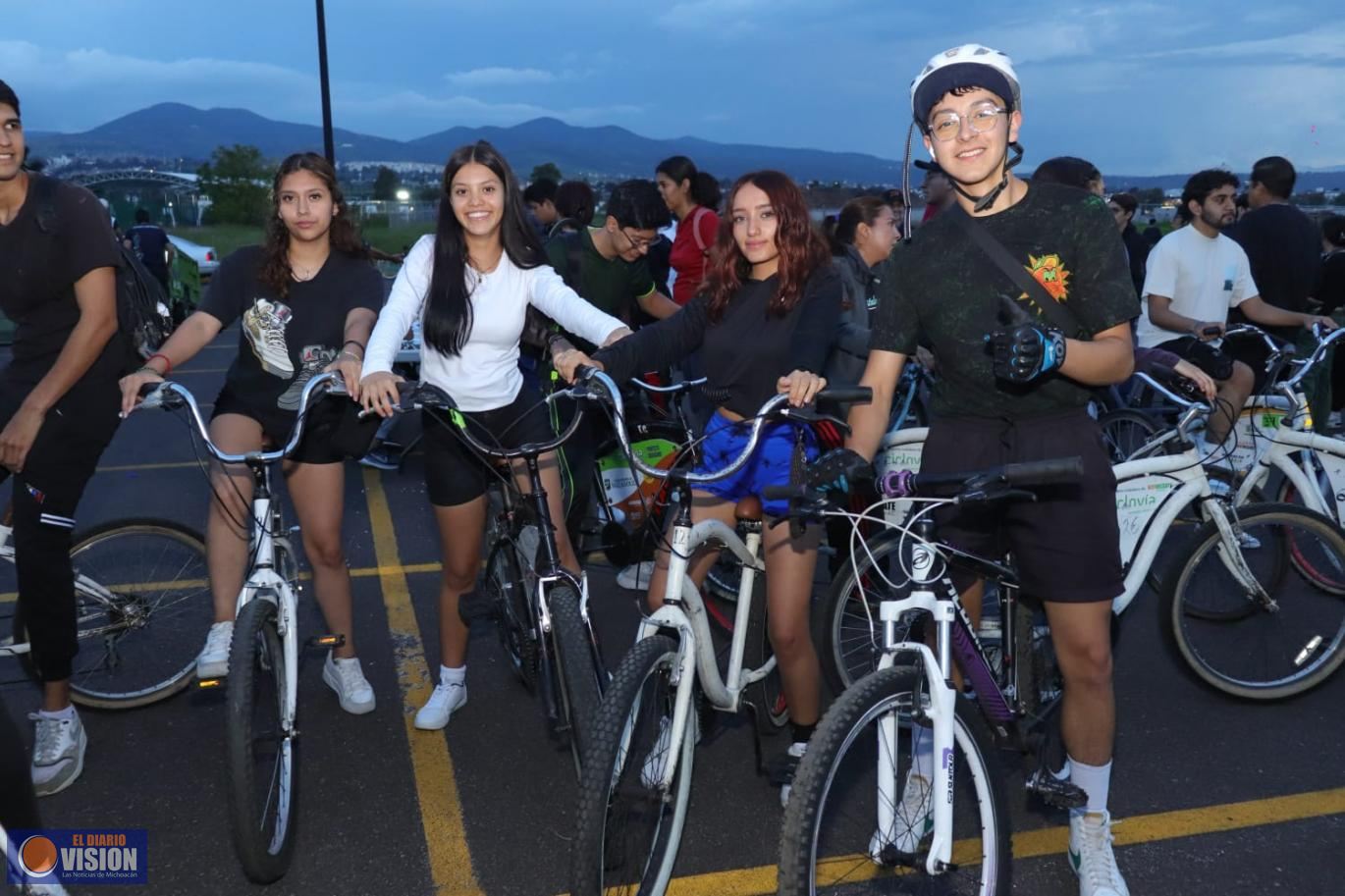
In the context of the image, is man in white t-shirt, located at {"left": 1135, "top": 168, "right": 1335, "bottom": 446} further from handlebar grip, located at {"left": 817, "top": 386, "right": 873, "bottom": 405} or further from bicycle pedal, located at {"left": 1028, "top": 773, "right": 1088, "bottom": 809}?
handlebar grip, located at {"left": 817, "top": 386, "right": 873, "bottom": 405}

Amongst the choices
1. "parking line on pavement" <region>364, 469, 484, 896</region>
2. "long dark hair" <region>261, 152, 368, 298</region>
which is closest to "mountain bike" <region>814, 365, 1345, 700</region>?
"parking line on pavement" <region>364, 469, 484, 896</region>

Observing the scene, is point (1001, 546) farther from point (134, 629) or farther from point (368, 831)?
point (134, 629)

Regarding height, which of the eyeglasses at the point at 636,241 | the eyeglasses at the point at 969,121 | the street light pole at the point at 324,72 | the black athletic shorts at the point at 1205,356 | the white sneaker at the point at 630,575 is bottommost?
the white sneaker at the point at 630,575

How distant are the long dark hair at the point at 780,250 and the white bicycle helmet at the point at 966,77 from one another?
76 cm

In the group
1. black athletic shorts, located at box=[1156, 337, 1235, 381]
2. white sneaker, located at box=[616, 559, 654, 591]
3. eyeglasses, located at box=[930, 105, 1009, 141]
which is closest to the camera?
eyeglasses, located at box=[930, 105, 1009, 141]

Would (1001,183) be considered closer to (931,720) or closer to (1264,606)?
(931,720)

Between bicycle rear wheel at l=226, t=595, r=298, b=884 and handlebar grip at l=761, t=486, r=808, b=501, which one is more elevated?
handlebar grip at l=761, t=486, r=808, b=501

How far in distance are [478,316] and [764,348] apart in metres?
1.04

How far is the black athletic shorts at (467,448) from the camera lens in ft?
13.3

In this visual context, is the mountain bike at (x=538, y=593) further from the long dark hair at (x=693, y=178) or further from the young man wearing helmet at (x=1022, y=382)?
the long dark hair at (x=693, y=178)

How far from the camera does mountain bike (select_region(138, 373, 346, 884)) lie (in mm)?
3150

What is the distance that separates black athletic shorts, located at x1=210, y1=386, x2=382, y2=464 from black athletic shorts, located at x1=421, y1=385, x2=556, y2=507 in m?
0.23

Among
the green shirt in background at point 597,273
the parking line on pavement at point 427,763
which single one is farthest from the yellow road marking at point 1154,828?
the green shirt in background at point 597,273

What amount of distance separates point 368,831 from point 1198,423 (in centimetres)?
345
